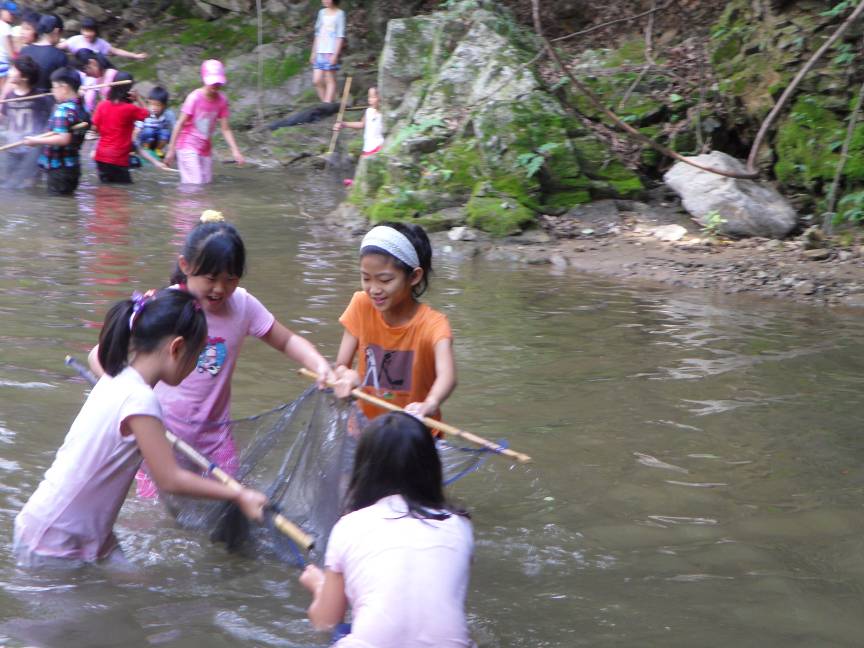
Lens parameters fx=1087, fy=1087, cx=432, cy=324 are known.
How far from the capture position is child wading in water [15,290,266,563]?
10.6 ft

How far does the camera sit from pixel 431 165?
11.2 meters

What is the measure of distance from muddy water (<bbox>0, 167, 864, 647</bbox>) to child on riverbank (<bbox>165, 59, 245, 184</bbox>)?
3.11 meters

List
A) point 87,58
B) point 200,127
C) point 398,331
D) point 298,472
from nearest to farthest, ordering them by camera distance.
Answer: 1. point 298,472
2. point 398,331
3. point 200,127
4. point 87,58

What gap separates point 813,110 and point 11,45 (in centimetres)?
1008

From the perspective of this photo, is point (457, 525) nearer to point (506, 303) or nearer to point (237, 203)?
point (506, 303)

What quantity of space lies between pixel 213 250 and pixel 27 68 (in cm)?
933

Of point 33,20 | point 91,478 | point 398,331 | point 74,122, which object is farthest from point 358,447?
point 33,20

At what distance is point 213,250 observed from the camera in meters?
3.86

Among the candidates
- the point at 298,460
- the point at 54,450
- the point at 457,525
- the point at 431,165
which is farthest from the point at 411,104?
the point at 457,525

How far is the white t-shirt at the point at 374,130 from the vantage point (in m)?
13.1

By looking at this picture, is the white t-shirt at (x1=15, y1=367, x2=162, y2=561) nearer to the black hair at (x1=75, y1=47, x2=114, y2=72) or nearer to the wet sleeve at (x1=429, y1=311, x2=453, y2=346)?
the wet sleeve at (x1=429, y1=311, x2=453, y2=346)

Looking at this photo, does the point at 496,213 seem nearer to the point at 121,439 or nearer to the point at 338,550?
the point at 121,439

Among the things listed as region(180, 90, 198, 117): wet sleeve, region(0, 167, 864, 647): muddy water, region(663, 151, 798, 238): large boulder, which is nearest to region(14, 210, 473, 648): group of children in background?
region(0, 167, 864, 647): muddy water

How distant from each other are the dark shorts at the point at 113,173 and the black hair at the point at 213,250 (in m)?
9.31
